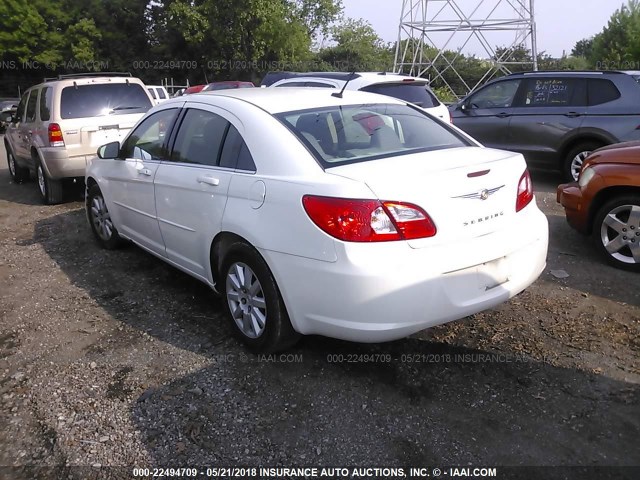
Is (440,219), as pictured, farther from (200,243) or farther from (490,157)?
(200,243)

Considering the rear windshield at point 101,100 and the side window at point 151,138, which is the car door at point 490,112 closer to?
the rear windshield at point 101,100

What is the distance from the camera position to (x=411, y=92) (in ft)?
27.4

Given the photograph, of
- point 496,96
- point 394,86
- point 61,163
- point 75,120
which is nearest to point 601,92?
point 496,96

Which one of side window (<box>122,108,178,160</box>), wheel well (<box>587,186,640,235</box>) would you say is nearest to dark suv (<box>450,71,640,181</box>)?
wheel well (<box>587,186,640,235</box>)

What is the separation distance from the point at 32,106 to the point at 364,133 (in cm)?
743

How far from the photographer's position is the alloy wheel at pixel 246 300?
358 cm

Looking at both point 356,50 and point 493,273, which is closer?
point 493,273

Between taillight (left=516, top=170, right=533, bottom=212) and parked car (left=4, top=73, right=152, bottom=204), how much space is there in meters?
6.45

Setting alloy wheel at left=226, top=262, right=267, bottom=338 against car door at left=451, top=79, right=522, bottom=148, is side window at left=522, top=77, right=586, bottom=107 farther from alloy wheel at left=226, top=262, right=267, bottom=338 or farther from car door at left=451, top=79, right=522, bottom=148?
alloy wheel at left=226, top=262, right=267, bottom=338

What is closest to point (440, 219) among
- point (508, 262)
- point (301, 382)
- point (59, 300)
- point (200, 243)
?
point (508, 262)

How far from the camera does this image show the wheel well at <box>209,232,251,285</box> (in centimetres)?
370

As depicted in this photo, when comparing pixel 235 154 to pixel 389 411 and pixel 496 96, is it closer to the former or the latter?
pixel 389 411

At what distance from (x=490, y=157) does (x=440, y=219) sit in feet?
2.62

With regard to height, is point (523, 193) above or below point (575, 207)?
above
